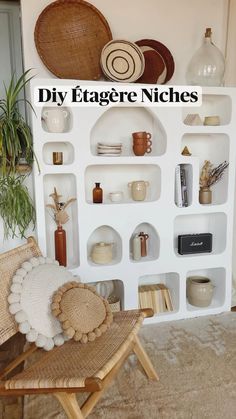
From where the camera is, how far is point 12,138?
2.07 meters

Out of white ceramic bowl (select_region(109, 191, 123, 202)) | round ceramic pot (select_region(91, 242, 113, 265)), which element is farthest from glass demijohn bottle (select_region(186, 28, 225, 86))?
round ceramic pot (select_region(91, 242, 113, 265))

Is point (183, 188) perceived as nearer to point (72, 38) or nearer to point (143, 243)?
point (143, 243)

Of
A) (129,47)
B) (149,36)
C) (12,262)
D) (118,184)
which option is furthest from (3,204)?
(149,36)

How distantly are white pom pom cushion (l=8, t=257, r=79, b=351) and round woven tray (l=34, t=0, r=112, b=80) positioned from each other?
134 centimetres

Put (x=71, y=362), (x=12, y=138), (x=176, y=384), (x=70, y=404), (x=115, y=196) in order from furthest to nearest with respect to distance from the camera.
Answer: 1. (x=115, y=196)
2. (x=12, y=138)
3. (x=176, y=384)
4. (x=71, y=362)
5. (x=70, y=404)

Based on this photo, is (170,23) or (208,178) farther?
(208,178)

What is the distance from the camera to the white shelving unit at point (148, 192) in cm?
221

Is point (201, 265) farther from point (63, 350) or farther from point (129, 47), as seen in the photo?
point (129, 47)

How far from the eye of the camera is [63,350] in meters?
1.57

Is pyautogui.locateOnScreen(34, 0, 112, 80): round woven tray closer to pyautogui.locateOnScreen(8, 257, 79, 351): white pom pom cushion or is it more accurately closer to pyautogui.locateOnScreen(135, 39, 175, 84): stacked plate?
pyautogui.locateOnScreen(135, 39, 175, 84): stacked plate

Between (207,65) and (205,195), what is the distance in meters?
0.91

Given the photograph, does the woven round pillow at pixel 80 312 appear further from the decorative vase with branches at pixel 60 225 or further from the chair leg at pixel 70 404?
the decorative vase with branches at pixel 60 225

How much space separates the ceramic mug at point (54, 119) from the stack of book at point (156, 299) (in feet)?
4.33

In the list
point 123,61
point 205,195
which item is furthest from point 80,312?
point 123,61
